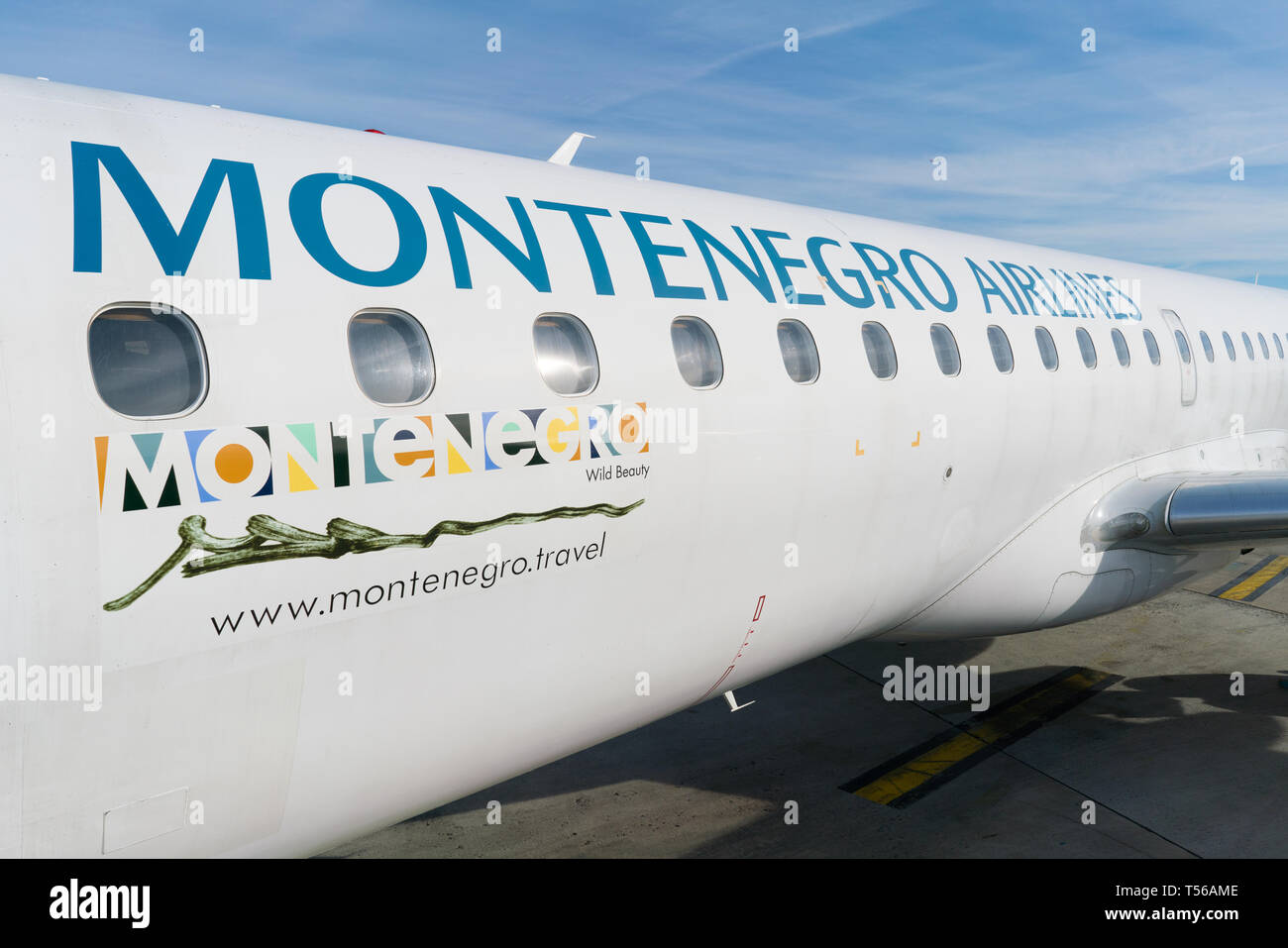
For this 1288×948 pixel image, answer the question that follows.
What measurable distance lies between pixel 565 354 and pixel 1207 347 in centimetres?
1120

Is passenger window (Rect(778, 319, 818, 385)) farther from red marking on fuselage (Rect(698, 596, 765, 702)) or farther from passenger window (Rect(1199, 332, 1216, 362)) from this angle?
passenger window (Rect(1199, 332, 1216, 362))

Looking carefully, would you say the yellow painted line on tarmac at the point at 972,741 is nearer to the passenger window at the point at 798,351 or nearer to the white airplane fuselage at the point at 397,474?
the white airplane fuselage at the point at 397,474

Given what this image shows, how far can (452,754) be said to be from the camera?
16.3 feet

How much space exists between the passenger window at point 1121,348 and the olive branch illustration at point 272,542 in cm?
883

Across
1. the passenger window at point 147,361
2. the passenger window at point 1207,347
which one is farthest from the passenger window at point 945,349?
the passenger window at point 1207,347

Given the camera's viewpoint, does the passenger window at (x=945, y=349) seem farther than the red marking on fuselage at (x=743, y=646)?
Yes

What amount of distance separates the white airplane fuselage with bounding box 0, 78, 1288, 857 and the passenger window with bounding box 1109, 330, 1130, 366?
387 centimetres

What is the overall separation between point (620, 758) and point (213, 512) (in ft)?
23.5

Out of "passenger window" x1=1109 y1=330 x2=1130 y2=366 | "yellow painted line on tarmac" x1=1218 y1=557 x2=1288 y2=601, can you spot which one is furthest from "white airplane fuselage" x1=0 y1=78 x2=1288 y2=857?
"yellow painted line on tarmac" x1=1218 y1=557 x2=1288 y2=601

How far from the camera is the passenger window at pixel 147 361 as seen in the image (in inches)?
144

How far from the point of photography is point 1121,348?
10.8 metres

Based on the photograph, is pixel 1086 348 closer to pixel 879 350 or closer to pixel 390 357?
pixel 879 350
